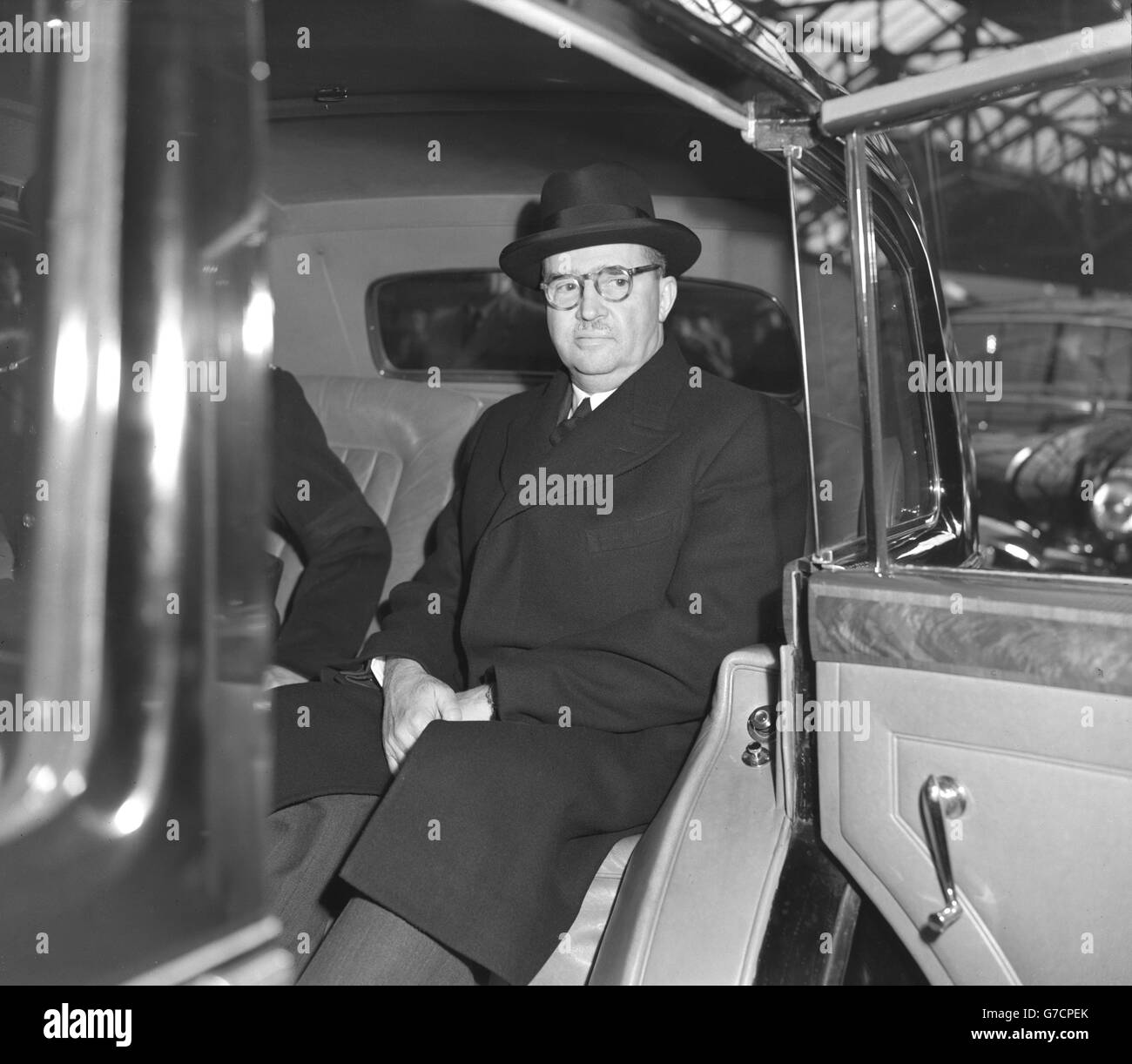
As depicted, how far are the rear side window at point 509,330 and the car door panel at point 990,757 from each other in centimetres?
152

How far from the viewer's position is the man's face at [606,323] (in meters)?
2.14

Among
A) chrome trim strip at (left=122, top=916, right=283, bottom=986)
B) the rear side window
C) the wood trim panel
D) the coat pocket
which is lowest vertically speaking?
chrome trim strip at (left=122, top=916, right=283, bottom=986)

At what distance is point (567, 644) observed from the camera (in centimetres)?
195

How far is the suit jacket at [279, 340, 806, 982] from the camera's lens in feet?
5.24

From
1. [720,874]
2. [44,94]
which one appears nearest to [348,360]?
[720,874]

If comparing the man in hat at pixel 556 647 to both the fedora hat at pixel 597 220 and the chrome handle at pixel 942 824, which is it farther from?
the chrome handle at pixel 942 824

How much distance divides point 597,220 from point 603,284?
13cm

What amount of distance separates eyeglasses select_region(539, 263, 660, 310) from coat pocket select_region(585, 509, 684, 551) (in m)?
0.45

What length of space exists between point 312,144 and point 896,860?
2236mm

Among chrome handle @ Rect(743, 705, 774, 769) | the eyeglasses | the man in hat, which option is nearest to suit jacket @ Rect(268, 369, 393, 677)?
the man in hat

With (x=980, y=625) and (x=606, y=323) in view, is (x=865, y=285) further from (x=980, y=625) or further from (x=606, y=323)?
(x=606, y=323)

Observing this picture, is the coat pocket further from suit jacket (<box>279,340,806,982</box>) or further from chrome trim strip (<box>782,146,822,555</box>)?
chrome trim strip (<box>782,146,822,555</box>)

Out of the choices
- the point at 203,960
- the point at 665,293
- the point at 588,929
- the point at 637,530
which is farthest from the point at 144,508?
the point at 665,293

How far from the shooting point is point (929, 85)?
4.12 feet
